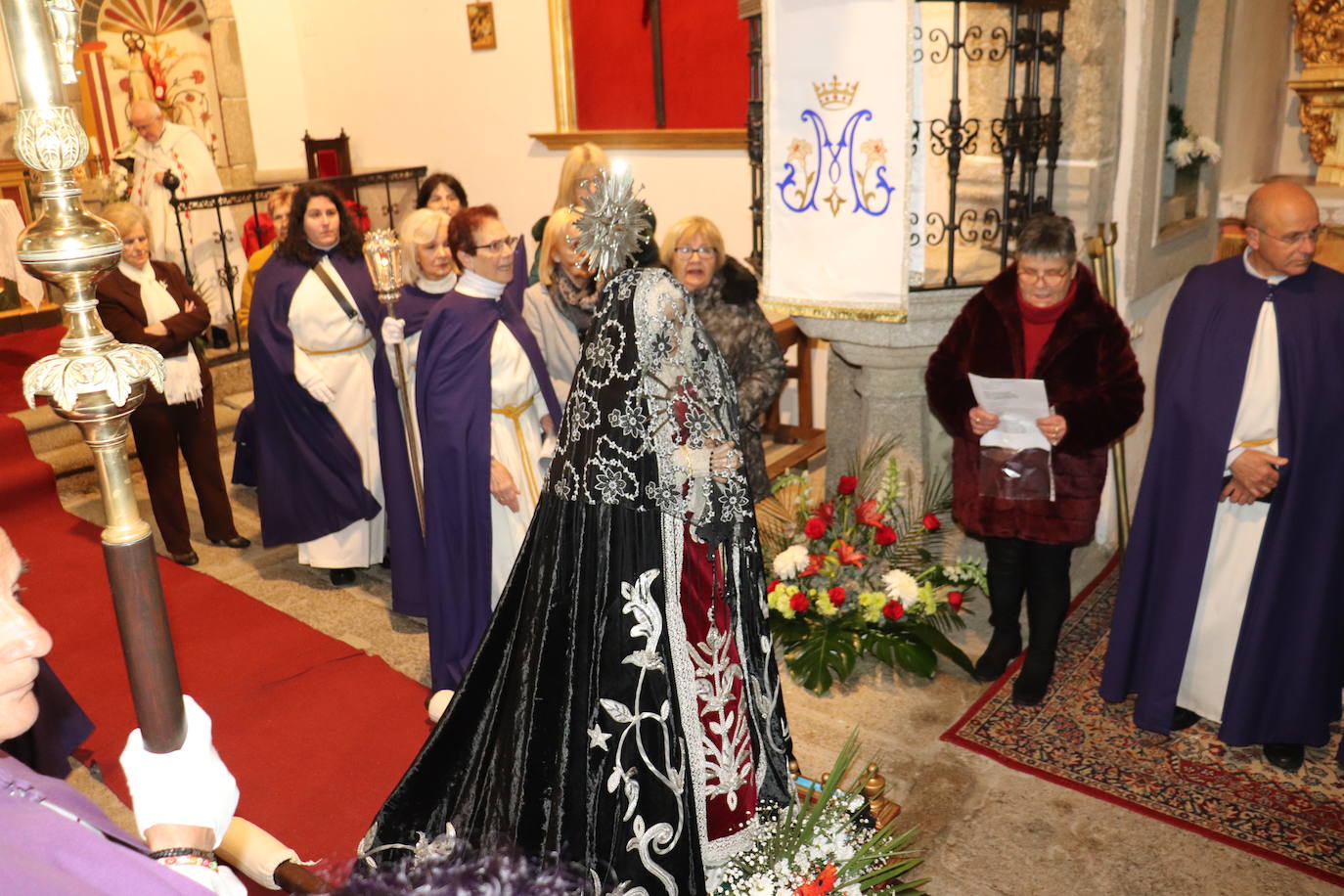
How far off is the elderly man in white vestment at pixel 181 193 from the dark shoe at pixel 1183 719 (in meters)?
7.74

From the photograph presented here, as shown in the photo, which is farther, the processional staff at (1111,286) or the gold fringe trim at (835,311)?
the processional staff at (1111,286)

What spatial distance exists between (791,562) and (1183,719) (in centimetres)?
155

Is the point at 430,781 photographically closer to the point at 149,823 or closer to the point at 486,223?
the point at 149,823

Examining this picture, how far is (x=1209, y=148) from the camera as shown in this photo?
18.1ft

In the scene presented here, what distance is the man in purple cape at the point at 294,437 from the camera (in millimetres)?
5328

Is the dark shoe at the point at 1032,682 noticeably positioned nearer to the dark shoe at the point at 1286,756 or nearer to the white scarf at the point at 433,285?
the dark shoe at the point at 1286,756

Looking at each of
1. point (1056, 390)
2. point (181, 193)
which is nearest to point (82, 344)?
point (1056, 390)

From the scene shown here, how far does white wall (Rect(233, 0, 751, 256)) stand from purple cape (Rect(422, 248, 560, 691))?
13.3 feet

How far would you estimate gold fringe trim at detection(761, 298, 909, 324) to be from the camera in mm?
4305

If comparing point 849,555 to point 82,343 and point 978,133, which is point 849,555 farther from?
point 82,343

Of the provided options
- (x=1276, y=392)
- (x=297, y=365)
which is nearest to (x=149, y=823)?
(x=1276, y=392)

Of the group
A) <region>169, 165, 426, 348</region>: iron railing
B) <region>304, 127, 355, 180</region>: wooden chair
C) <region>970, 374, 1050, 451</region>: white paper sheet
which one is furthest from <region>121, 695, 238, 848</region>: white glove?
<region>304, 127, 355, 180</region>: wooden chair

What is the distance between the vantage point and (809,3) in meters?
4.20

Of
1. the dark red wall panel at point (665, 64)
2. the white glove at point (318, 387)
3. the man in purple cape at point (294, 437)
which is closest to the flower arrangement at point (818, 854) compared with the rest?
the man in purple cape at point (294, 437)
